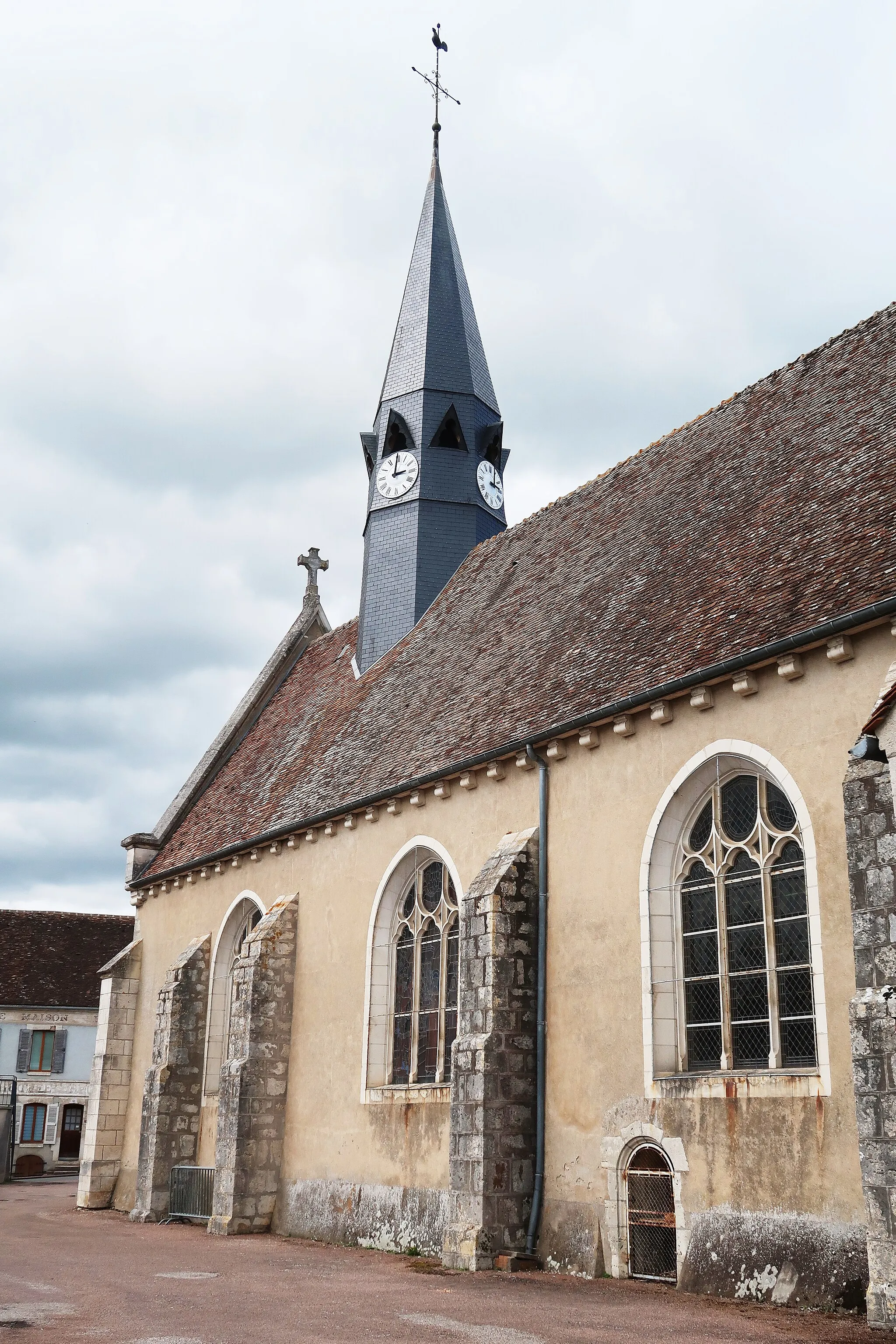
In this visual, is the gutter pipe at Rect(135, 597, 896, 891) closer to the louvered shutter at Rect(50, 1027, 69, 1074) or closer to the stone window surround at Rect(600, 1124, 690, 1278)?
the stone window surround at Rect(600, 1124, 690, 1278)

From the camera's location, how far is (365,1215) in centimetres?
1457

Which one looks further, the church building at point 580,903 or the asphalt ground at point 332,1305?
the church building at point 580,903

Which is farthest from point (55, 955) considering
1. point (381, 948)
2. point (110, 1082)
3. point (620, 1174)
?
point (620, 1174)

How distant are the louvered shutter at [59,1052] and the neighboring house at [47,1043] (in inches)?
0.7

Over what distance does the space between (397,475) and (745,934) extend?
527 inches

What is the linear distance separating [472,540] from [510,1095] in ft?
37.4

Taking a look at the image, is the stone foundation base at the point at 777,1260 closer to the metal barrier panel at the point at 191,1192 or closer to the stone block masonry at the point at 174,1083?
the metal barrier panel at the point at 191,1192

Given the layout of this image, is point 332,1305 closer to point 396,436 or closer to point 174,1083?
point 174,1083

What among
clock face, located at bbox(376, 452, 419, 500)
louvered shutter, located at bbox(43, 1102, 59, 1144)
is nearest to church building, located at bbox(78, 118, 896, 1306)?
clock face, located at bbox(376, 452, 419, 500)

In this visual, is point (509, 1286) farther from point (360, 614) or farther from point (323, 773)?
point (360, 614)

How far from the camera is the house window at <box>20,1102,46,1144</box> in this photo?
37.8m

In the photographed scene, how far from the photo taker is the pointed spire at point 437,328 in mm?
23219

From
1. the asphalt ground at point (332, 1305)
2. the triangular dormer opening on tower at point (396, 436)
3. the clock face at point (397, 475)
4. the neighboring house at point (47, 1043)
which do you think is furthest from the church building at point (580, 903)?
the neighboring house at point (47, 1043)

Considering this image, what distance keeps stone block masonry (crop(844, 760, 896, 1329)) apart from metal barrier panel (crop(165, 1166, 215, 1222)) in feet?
38.1
